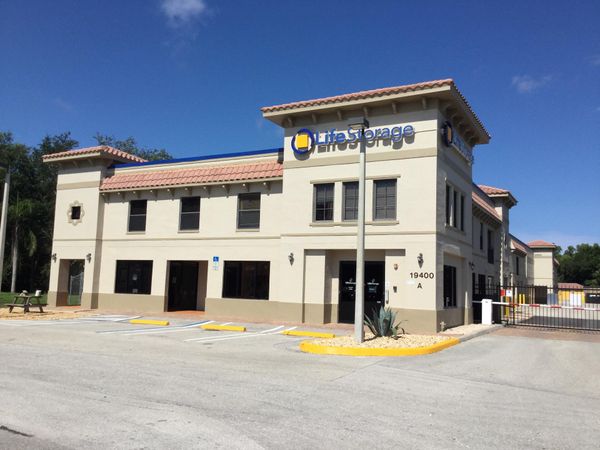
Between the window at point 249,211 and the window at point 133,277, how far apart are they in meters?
5.39

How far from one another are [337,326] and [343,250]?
2874 mm

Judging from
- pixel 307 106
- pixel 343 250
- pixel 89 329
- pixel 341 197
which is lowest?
pixel 89 329

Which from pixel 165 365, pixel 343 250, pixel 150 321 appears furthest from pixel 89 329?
pixel 343 250

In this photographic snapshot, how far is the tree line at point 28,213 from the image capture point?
1678 inches

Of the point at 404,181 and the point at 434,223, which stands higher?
the point at 404,181

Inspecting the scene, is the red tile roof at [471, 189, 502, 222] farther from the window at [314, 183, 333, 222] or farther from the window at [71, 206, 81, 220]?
the window at [71, 206, 81, 220]

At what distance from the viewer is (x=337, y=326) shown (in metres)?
19.2

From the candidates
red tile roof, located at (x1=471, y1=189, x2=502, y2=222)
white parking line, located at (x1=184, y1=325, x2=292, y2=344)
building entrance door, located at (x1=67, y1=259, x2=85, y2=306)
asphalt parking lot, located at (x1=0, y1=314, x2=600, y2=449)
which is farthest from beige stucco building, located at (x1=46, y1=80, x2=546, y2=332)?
building entrance door, located at (x1=67, y1=259, x2=85, y2=306)

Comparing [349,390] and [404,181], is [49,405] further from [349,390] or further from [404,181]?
[404,181]

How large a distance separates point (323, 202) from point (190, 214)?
7044mm

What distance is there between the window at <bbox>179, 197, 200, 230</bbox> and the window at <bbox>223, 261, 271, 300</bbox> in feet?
8.54

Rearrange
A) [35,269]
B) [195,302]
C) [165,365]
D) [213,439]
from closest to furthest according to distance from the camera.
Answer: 1. [213,439]
2. [165,365]
3. [195,302]
4. [35,269]

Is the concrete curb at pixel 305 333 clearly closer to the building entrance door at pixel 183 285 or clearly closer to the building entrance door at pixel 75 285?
the building entrance door at pixel 183 285

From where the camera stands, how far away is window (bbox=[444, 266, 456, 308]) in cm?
1994
